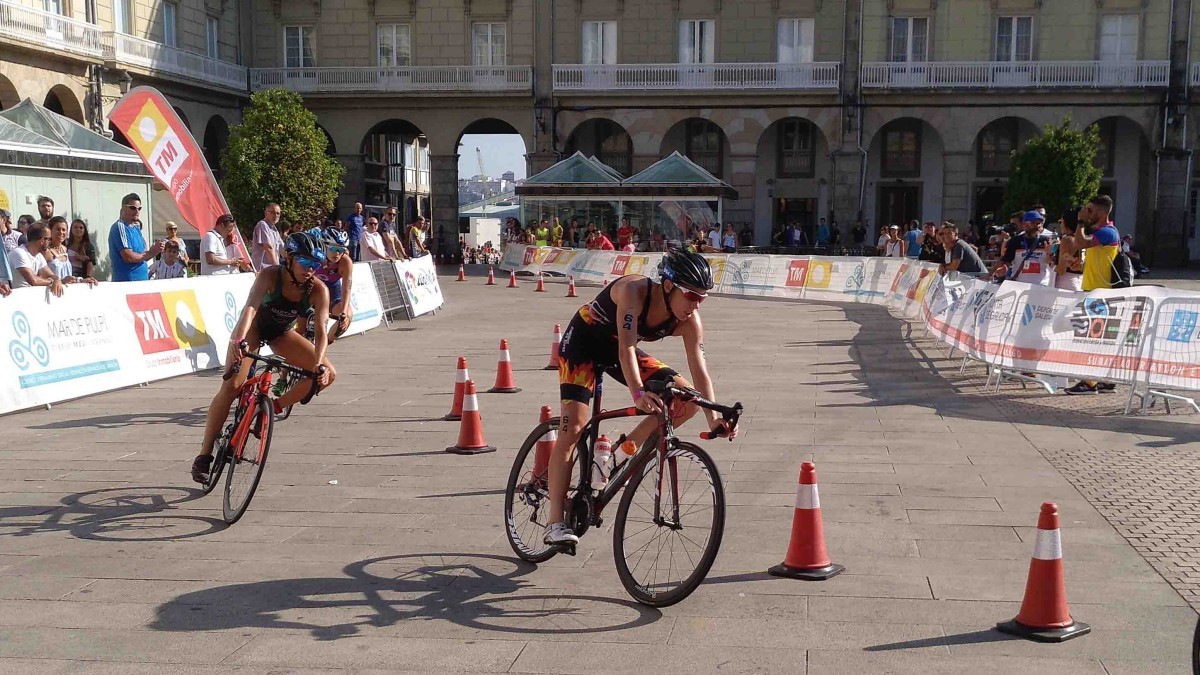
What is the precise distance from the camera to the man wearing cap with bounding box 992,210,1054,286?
47.7 feet

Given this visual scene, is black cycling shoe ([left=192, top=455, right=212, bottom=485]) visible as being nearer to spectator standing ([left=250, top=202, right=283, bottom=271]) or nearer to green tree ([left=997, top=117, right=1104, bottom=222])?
spectator standing ([left=250, top=202, right=283, bottom=271])

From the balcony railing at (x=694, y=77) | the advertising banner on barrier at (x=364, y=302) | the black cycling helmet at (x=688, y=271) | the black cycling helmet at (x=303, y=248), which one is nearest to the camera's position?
the black cycling helmet at (x=688, y=271)

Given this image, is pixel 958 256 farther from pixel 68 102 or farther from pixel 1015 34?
pixel 1015 34

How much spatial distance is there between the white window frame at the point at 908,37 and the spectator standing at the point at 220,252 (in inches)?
1283

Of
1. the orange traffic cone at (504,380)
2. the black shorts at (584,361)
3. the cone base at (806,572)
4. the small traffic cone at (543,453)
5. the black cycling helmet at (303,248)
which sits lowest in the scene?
the cone base at (806,572)

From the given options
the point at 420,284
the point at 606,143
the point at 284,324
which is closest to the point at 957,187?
the point at 606,143

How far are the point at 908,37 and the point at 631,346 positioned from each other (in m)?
40.2

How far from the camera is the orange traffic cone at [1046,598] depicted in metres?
5.09

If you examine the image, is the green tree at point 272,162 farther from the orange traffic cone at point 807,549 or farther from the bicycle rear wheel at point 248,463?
the orange traffic cone at point 807,549

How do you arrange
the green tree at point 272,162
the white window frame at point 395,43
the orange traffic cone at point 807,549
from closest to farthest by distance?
the orange traffic cone at point 807,549 → the green tree at point 272,162 → the white window frame at point 395,43

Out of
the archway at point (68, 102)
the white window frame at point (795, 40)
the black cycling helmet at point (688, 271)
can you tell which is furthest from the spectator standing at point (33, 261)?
the white window frame at point (795, 40)

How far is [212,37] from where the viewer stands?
41906 mm

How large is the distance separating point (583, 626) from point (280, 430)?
5.74 m

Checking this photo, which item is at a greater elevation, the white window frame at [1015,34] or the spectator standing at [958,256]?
the white window frame at [1015,34]
